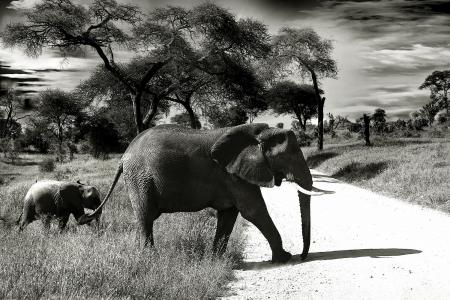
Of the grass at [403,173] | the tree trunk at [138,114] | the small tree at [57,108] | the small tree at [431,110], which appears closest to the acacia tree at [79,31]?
the tree trunk at [138,114]

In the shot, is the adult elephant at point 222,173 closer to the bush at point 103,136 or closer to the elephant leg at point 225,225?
the elephant leg at point 225,225

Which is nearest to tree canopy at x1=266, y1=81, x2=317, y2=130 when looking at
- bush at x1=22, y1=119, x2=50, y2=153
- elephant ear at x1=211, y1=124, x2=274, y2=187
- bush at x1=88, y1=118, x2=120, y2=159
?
bush at x1=88, y1=118, x2=120, y2=159

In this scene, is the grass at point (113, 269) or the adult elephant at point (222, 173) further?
the adult elephant at point (222, 173)

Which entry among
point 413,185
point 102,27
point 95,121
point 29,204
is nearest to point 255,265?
point 29,204

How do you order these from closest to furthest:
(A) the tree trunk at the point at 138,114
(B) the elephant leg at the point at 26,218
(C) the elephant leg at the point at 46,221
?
(C) the elephant leg at the point at 46,221 < (B) the elephant leg at the point at 26,218 < (A) the tree trunk at the point at 138,114

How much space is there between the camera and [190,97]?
Answer: 39375mm

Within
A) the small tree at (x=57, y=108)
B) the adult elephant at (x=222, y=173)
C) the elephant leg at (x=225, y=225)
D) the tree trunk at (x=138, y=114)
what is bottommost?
the elephant leg at (x=225, y=225)

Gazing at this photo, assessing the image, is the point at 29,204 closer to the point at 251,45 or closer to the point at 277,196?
the point at 277,196

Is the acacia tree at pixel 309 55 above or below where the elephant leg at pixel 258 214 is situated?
above

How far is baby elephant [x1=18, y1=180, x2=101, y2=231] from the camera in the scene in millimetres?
10923

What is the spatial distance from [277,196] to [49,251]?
37.5ft

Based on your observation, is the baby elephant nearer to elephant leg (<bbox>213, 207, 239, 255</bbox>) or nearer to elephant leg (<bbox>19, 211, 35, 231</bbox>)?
elephant leg (<bbox>19, 211, 35, 231</bbox>)

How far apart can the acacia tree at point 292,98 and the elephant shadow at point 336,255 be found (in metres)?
55.5

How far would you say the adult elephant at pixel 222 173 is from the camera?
26.5 feet
